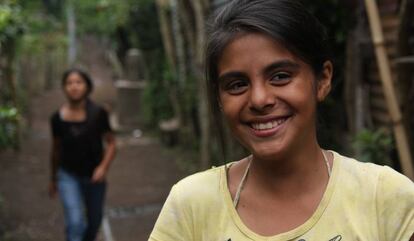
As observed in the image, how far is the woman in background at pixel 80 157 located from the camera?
184 inches

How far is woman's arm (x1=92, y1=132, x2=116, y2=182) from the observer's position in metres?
4.73

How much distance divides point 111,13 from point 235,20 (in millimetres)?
18652

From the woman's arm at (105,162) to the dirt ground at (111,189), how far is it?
5.71ft

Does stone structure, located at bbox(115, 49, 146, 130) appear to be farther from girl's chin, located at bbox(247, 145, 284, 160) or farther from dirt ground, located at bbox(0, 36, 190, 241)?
girl's chin, located at bbox(247, 145, 284, 160)

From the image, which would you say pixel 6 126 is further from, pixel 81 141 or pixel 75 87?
pixel 81 141

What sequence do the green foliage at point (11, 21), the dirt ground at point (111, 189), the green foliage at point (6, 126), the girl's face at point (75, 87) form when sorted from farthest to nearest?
the green foliage at point (11, 21) < the dirt ground at point (111, 189) < the green foliage at point (6, 126) < the girl's face at point (75, 87)

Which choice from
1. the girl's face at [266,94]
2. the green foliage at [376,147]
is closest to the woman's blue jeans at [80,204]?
the green foliage at [376,147]

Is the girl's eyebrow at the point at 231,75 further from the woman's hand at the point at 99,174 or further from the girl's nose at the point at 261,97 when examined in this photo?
the woman's hand at the point at 99,174

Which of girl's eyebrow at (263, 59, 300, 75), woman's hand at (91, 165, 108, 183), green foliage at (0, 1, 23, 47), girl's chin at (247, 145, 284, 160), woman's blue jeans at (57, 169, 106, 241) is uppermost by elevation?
green foliage at (0, 1, 23, 47)

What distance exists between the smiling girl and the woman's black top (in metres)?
3.31

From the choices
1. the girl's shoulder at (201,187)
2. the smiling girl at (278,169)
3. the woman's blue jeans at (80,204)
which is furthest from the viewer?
the woman's blue jeans at (80,204)

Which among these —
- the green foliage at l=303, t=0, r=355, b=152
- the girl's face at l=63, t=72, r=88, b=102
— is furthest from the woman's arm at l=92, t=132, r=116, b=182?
the green foliage at l=303, t=0, r=355, b=152

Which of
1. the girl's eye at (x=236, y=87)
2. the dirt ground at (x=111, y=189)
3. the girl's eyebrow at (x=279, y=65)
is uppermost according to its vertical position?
the girl's eyebrow at (x=279, y=65)

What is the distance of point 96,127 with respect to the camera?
15.6 feet
